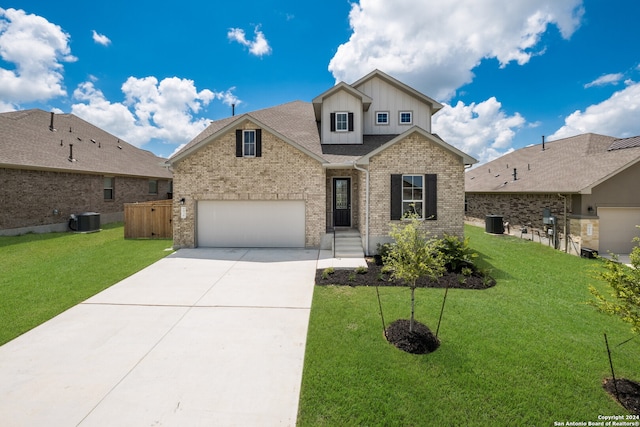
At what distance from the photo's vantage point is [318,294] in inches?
290

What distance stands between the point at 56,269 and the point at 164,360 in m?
7.51

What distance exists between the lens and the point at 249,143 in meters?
12.1

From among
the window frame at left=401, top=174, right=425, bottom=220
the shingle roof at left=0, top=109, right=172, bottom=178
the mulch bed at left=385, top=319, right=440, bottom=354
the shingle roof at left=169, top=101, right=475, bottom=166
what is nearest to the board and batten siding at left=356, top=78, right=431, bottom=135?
the shingle roof at left=169, top=101, right=475, bottom=166

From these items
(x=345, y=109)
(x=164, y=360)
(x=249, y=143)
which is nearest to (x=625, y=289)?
(x=164, y=360)

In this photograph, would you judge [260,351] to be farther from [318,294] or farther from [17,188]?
[17,188]

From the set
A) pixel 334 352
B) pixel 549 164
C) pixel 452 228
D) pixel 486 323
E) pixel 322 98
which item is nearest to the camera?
pixel 334 352

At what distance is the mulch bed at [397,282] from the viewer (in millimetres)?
8078

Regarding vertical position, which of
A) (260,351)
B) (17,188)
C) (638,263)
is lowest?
(260,351)

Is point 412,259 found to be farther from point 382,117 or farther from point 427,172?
point 382,117

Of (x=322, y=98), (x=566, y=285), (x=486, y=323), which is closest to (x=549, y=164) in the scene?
(x=566, y=285)

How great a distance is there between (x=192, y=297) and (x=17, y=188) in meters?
14.7

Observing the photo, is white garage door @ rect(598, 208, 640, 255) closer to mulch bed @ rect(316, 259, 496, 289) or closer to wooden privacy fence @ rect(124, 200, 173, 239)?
mulch bed @ rect(316, 259, 496, 289)

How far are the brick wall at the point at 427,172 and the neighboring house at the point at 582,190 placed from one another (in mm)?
5186

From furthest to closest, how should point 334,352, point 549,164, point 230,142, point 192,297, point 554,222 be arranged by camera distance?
point 549,164, point 554,222, point 230,142, point 192,297, point 334,352
